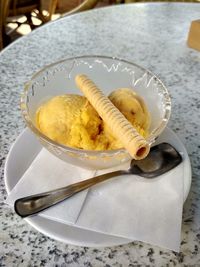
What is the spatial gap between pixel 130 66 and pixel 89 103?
14 cm

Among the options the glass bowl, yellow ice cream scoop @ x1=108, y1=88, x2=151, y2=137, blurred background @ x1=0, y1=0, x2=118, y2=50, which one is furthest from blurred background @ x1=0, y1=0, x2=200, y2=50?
yellow ice cream scoop @ x1=108, y1=88, x2=151, y2=137

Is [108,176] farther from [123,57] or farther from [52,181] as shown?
[123,57]

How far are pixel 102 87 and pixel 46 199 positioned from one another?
0.76 ft

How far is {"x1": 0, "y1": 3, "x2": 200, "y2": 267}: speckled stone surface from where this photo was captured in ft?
1.20

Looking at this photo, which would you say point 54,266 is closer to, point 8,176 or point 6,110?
point 8,176

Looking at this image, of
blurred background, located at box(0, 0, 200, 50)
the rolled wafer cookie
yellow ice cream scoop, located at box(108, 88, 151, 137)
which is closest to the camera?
the rolled wafer cookie

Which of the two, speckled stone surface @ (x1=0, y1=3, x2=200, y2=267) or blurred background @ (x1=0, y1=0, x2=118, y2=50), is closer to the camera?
speckled stone surface @ (x1=0, y1=3, x2=200, y2=267)

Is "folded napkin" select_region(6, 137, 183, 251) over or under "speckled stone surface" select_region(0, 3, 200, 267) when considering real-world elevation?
over

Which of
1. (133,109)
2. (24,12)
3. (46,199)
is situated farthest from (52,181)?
(24,12)

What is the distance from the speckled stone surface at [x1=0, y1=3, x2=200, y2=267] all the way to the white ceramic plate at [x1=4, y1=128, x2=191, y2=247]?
0.06ft

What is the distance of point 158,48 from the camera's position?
0.78 metres

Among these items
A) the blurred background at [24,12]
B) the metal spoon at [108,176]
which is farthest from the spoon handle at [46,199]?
the blurred background at [24,12]

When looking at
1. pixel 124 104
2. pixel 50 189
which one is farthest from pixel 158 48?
pixel 50 189

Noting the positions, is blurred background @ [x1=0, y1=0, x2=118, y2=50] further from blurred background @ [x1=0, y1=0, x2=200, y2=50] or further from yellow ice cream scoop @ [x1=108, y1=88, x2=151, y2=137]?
yellow ice cream scoop @ [x1=108, y1=88, x2=151, y2=137]
